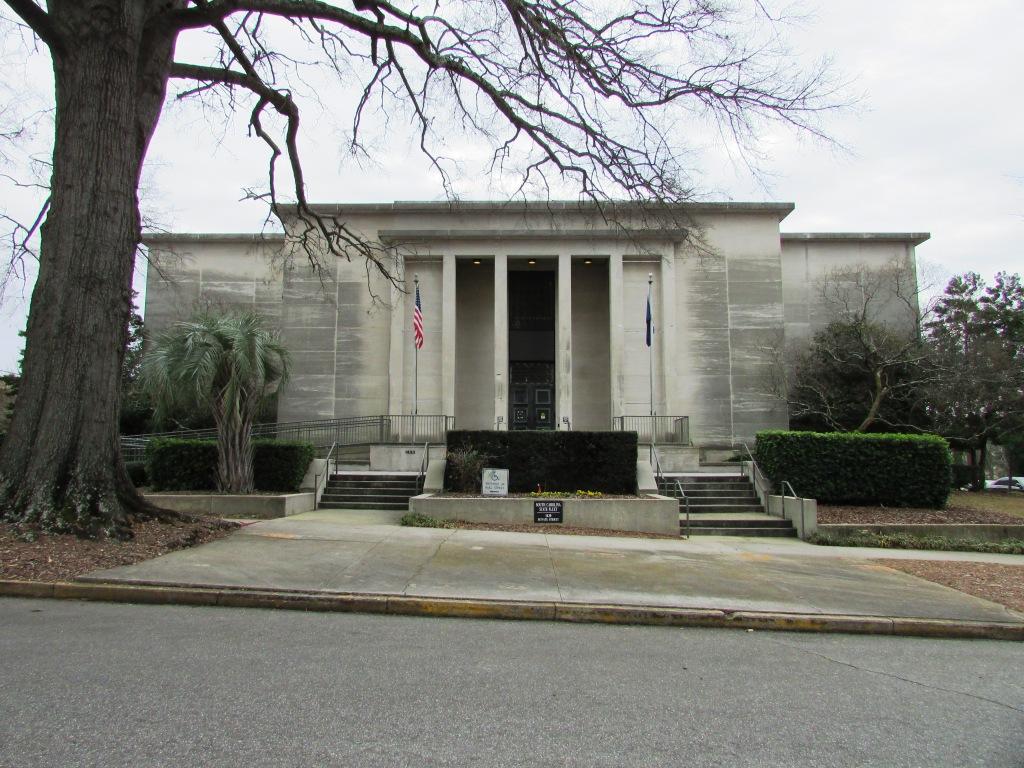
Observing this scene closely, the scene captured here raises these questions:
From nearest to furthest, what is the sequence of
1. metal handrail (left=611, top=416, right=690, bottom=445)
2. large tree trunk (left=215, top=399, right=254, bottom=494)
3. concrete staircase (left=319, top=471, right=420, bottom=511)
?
large tree trunk (left=215, top=399, right=254, bottom=494), concrete staircase (left=319, top=471, right=420, bottom=511), metal handrail (left=611, top=416, right=690, bottom=445)

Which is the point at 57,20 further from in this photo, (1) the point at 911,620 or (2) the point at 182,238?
(2) the point at 182,238

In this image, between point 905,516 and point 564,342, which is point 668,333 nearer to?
point 564,342

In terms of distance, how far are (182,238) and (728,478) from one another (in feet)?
80.2

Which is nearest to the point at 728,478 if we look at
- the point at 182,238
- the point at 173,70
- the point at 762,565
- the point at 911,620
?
the point at 762,565

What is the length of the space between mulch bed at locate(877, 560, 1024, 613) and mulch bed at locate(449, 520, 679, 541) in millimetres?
4155

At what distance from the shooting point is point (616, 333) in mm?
25797

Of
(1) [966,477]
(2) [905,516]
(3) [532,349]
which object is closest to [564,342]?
(3) [532,349]

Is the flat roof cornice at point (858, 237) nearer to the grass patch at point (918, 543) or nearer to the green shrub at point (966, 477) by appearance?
the green shrub at point (966, 477)

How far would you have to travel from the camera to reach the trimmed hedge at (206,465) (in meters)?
16.7

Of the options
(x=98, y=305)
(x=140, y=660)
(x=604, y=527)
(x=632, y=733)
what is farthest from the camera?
(x=604, y=527)

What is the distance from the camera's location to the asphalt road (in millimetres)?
3559

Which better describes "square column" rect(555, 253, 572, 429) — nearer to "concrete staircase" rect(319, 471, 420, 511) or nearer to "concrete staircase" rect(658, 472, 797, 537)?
"concrete staircase" rect(658, 472, 797, 537)

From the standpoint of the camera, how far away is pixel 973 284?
30.6 m

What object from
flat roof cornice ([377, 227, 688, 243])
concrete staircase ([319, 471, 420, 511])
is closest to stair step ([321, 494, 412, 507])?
concrete staircase ([319, 471, 420, 511])
